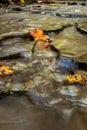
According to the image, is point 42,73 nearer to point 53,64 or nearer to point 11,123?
point 53,64

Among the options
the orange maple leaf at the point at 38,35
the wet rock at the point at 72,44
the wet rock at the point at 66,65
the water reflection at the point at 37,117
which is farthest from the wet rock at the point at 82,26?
the water reflection at the point at 37,117

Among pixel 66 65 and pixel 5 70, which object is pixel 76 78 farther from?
pixel 5 70

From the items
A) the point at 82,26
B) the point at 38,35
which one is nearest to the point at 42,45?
the point at 38,35

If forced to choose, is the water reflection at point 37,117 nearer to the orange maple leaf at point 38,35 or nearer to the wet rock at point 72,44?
the wet rock at point 72,44

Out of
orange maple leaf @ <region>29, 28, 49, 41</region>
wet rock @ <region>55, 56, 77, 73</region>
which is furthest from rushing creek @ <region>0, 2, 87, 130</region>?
orange maple leaf @ <region>29, 28, 49, 41</region>

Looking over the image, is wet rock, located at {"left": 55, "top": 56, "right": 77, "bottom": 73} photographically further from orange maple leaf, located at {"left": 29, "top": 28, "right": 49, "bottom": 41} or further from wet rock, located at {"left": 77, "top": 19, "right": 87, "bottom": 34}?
wet rock, located at {"left": 77, "top": 19, "right": 87, "bottom": 34}
